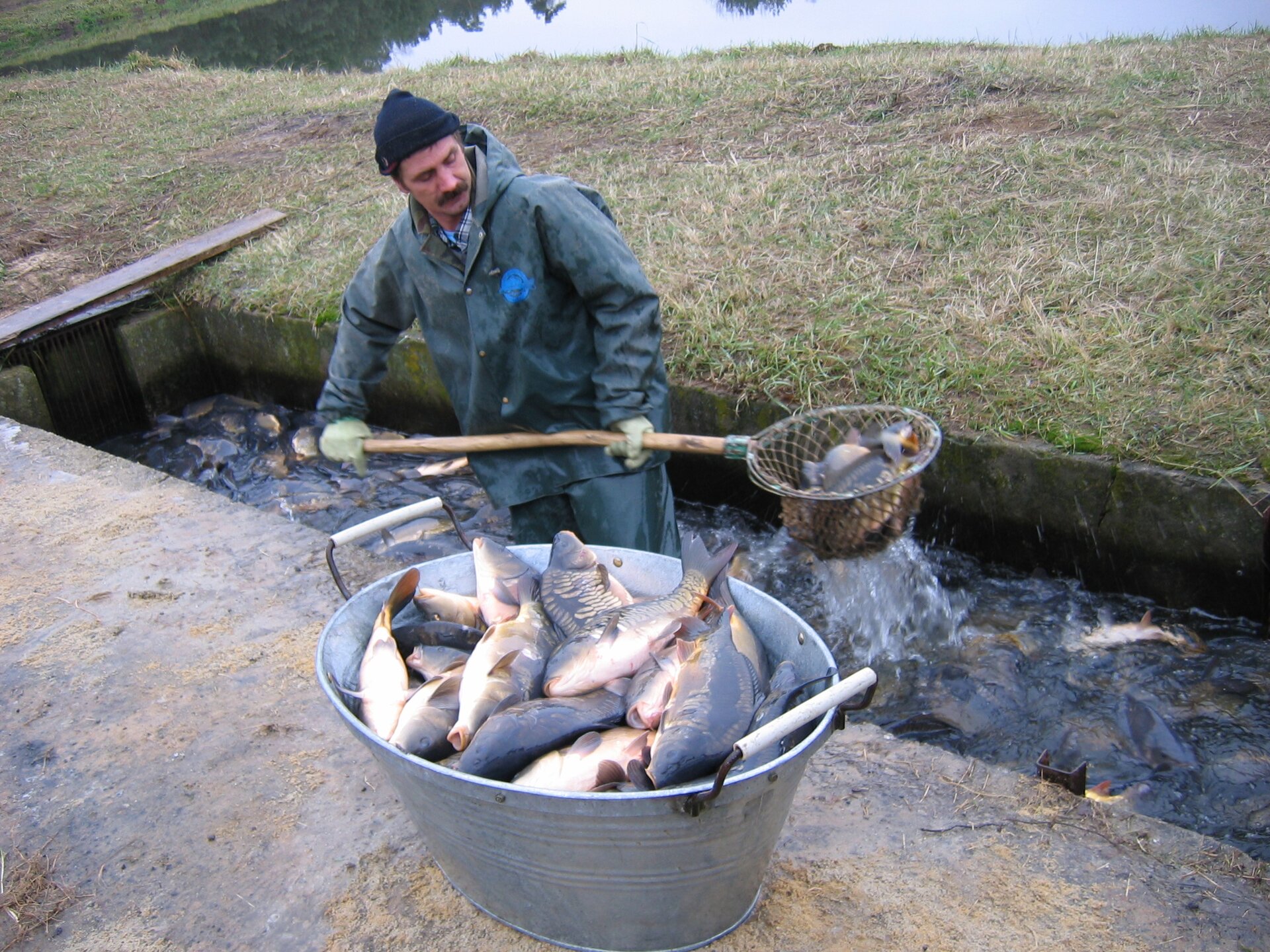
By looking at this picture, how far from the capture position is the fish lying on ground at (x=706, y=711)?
195 centimetres

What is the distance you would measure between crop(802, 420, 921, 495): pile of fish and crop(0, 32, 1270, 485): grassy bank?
3.40 ft

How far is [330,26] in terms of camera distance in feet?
66.8

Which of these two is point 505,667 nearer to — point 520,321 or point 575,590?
point 575,590

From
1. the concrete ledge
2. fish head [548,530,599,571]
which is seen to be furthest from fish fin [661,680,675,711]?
the concrete ledge

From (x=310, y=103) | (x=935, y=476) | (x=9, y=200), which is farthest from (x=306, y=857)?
(x=310, y=103)

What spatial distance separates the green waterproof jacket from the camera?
3301mm

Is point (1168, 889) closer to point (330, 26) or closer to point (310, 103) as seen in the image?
point (310, 103)

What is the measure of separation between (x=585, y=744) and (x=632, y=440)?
4.57 ft

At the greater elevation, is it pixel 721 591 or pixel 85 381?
pixel 721 591

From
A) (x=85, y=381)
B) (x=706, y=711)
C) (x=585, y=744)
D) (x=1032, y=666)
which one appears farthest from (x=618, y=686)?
(x=85, y=381)

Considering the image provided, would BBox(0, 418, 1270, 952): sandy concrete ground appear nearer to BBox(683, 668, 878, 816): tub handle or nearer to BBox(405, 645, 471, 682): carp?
BBox(405, 645, 471, 682): carp

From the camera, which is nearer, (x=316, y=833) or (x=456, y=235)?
(x=316, y=833)

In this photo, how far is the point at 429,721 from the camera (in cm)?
222

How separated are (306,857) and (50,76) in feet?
48.6
